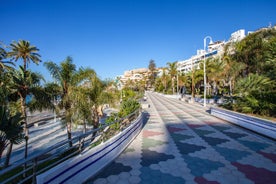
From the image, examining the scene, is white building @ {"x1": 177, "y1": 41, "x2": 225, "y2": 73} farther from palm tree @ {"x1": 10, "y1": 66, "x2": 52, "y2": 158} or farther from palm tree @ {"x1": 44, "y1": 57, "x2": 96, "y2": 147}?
palm tree @ {"x1": 10, "y1": 66, "x2": 52, "y2": 158}

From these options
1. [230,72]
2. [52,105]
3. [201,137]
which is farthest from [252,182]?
[230,72]

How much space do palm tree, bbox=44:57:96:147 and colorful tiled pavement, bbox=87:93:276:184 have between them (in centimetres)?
529

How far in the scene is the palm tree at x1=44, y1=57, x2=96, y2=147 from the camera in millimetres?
10031

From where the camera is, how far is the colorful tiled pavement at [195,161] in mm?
3661

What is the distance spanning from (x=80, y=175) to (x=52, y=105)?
833cm

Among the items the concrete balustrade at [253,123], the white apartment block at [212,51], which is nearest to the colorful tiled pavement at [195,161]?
the concrete balustrade at [253,123]

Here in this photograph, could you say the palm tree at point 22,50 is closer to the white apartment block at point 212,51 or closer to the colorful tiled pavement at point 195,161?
the colorful tiled pavement at point 195,161

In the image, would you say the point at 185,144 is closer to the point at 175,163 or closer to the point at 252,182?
the point at 175,163

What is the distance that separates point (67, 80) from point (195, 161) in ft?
29.4

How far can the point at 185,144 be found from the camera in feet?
19.7

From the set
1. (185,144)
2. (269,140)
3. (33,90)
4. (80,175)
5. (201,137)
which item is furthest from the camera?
(33,90)

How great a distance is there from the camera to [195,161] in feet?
14.9

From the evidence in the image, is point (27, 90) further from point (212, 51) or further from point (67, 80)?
point (212, 51)

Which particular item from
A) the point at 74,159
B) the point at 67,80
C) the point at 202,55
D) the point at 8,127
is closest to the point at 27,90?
the point at 67,80
